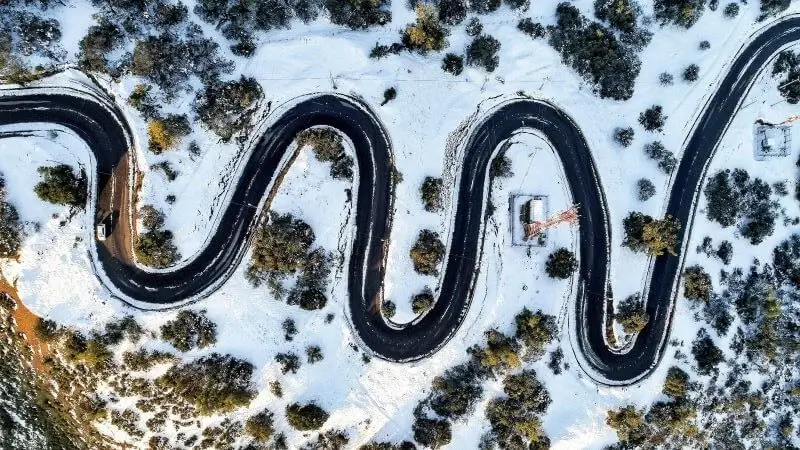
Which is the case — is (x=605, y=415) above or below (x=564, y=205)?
below

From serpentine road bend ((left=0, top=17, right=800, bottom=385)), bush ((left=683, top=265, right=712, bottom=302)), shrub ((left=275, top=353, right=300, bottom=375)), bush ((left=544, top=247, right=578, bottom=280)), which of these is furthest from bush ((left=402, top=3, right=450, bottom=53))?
bush ((left=683, top=265, right=712, bottom=302))

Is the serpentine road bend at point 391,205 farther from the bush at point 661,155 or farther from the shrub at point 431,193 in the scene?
the shrub at point 431,193

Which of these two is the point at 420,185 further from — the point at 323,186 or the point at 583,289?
the point at 583,289

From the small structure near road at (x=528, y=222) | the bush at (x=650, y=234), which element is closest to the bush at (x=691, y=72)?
the bush at (x=650, y=234)

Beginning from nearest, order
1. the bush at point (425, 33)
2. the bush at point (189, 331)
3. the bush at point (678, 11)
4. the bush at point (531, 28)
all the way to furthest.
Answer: the bush at point (189, 331)
the bush at point (425, 33)
the bush at point (531, 28)
the bush at point (678, 11)

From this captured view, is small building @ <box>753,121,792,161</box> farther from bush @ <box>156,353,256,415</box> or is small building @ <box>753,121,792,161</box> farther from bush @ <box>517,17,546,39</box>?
bush @ <box>156,353,256,415</box>

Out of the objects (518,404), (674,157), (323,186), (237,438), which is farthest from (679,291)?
(237,438)
